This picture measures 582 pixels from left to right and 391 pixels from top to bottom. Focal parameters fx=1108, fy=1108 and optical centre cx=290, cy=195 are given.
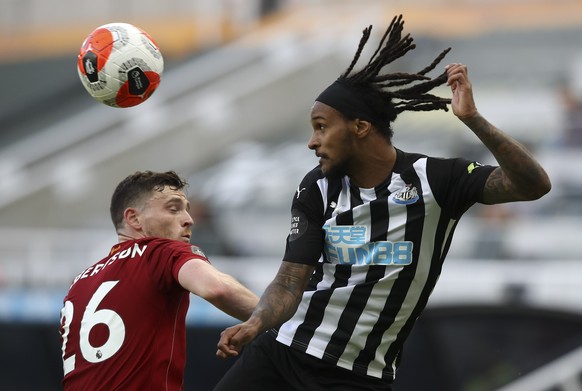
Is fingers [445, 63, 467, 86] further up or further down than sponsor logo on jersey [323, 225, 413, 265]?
further up

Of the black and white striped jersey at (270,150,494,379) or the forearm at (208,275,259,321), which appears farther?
the black and white striped jersey at (270,150,494,379)

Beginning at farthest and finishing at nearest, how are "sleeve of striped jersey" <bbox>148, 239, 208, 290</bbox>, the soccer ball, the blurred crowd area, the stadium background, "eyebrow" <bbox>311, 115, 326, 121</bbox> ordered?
1. the blurred crowd area
2. the stadium background
3. the soccer ball
4. "eyebrow" <bbox>311, 115, 326, 121</bbox>
5. "sleeve of striped jersey" <bbox>148, 239, 208, 290</bbox>

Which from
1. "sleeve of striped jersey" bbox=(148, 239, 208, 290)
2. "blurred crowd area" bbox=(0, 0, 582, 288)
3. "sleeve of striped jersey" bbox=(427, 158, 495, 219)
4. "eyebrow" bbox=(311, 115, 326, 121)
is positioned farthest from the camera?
"blurred crowd area" bbox=(0, 0, 582, 288)

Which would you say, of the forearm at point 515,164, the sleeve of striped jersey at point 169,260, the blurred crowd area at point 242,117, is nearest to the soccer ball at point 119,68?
the sleeve of striped jersey at point 169,260

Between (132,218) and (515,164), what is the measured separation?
5.48 feet

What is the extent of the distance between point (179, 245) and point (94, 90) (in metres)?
1.57

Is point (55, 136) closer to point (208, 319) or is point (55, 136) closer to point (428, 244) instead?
point (208, 319)

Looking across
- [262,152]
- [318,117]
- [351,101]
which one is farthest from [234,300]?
[262,152]

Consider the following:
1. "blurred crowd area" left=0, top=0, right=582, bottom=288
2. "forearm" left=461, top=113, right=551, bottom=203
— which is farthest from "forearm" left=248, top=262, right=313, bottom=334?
"blurred crowd area" left=0, top=0, right=582, bottom=288

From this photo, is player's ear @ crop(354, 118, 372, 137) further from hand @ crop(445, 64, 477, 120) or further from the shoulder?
the shoulder

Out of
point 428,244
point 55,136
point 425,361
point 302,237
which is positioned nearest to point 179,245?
point 302,237

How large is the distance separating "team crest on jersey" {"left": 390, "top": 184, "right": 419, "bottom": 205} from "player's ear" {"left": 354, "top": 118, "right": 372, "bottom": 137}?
0.30 metres

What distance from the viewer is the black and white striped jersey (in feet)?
15.9

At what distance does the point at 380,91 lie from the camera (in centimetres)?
496
